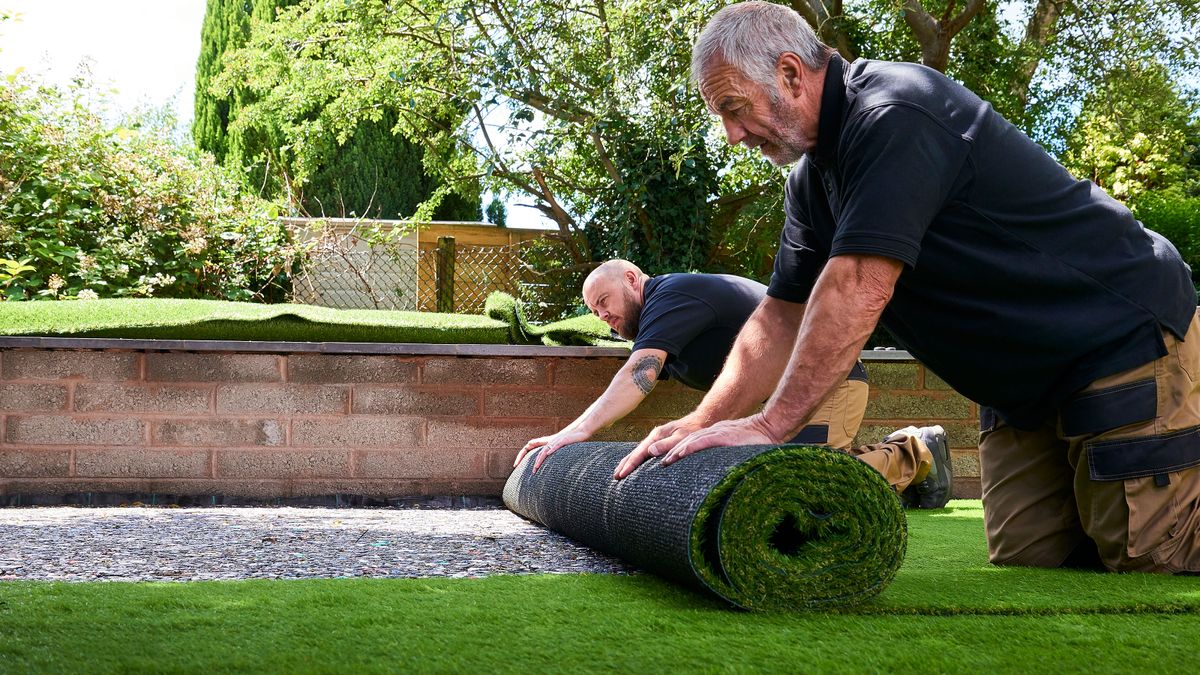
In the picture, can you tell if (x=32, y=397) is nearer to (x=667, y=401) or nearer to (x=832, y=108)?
(x=667, y=401)

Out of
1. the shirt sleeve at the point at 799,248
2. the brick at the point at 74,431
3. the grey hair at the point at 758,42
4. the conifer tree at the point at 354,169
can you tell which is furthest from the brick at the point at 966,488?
the conifer tree at the point at 354,169

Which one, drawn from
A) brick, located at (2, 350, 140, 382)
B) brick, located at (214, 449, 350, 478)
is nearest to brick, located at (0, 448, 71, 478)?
brick, located at (2, 350, 140, 382)

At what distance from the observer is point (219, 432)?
462cm

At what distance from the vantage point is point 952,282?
238cm

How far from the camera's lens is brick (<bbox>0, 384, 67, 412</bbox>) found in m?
4.47

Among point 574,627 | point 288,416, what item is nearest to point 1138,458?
point 574,627

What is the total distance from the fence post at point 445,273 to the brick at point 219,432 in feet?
11.2

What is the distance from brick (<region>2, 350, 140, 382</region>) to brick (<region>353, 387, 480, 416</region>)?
3.39 feet

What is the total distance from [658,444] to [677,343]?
1.52 m

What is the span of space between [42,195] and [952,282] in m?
5.78

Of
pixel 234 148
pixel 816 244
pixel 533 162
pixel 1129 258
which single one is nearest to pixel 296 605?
pixel 816 244

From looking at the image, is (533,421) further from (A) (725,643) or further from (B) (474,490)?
(A) (725,643)

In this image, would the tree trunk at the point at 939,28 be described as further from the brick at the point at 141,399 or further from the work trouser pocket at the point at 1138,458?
the work trouser pocket at the point at 1138,458

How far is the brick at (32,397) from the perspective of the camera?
447 centimetres
